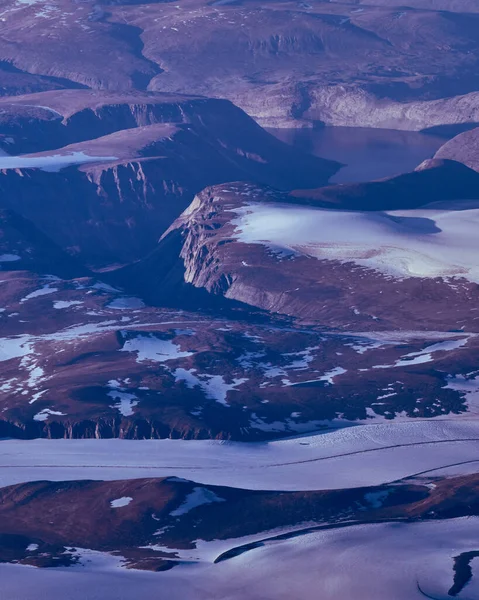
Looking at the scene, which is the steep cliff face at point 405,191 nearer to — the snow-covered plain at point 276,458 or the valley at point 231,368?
the valley at point 231,368

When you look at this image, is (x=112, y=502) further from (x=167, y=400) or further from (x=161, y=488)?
(x=167, y=400)

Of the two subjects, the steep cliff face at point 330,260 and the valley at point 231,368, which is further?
the steep cliff face at point 330,260

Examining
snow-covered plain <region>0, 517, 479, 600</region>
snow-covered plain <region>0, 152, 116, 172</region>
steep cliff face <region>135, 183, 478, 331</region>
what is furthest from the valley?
snow-covered plain <region>0, 152, 116, 172</region>

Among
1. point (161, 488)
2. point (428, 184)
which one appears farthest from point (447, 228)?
point (161, 488)

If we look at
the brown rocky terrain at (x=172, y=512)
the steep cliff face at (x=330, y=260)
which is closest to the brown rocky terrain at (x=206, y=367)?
the steep cliff face at (x=330, y=260)

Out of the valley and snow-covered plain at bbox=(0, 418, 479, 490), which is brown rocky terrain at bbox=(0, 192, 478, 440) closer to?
the valley

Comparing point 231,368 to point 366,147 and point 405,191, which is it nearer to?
point 405,191
